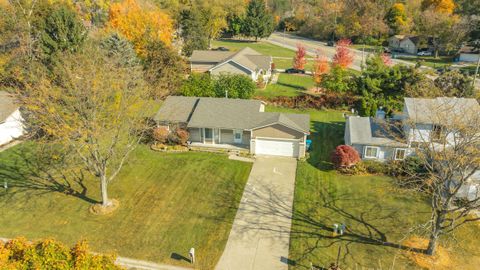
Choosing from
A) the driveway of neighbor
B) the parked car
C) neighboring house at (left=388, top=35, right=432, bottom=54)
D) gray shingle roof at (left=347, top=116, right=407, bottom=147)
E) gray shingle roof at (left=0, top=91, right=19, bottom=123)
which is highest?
neighboring house at (left=388, top=35, right=432, bottom=54)

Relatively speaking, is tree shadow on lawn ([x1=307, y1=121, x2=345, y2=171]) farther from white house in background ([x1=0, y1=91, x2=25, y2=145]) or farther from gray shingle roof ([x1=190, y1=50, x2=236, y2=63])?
white house in background ([x1=0, y1=91, x2=25, y2=145])

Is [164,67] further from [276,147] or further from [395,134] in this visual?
[395,134]

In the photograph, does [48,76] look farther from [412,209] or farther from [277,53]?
[277,53]

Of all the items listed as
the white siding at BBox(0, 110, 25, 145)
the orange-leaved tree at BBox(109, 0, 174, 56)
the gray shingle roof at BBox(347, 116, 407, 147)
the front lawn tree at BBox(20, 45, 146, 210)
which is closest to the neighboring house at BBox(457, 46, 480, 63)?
the gray shingle roof at BBox(347, 116, 407, 147)

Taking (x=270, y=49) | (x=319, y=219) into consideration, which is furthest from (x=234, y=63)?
(x=319, y=219)

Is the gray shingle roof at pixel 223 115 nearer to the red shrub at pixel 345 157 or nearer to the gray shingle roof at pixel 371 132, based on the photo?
the red shrub at pixel 345 157

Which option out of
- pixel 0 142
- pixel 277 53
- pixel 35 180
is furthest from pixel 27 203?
pixel 277 53
